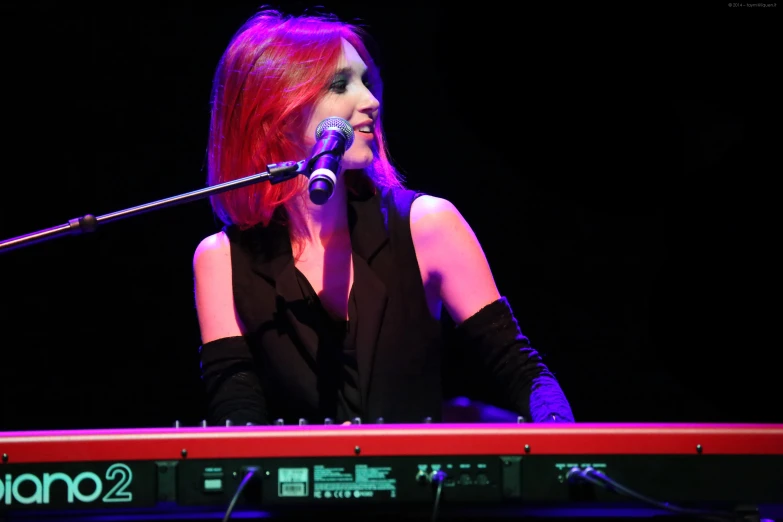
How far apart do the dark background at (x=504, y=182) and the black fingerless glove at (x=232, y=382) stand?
88 centimetres

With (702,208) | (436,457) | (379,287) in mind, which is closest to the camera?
(436,457)

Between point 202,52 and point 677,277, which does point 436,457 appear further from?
point 202,52

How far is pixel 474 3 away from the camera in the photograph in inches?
126

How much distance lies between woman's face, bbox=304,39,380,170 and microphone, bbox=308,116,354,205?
1.45ft

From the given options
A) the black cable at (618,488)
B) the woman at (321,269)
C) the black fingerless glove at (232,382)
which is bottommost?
the black cable at (618,488)

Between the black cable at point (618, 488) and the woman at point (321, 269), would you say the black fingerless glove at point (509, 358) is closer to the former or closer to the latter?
the woman at point (321, 269)

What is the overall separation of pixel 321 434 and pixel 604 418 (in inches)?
78.9

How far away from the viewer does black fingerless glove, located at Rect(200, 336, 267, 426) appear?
7.68 feet

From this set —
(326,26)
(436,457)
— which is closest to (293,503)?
(436,457)

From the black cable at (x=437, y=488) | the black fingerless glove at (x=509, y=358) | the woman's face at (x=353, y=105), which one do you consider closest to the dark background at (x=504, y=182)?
the woman's face at (x=353, y=105)

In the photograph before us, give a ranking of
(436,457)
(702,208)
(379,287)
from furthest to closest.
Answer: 1. (702,208)
2. (379,287)
3. (436,457)

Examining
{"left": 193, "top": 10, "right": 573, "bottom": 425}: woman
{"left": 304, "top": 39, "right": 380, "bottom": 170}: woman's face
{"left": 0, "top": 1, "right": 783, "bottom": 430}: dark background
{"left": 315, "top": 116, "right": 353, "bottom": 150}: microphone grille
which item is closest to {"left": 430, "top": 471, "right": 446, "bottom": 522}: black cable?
{"left": 315, "top": 116, "right": 353, "bottom": 150}: microphone grille

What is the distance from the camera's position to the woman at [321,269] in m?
2.44

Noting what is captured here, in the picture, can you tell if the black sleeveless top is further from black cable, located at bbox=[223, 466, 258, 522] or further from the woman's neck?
black cable, located at bbox=[223, 466, 258, 522]
